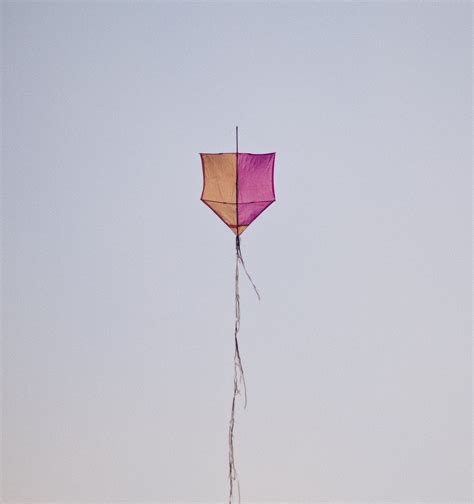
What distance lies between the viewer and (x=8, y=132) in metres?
1.86

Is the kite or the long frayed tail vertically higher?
the kite

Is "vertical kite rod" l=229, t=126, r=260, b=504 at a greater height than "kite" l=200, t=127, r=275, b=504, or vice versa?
"kite" l=200, t=127, r=275, b=504

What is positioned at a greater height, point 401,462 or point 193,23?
point 193,23

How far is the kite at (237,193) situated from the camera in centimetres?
183

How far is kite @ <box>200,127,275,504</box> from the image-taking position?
1.83m

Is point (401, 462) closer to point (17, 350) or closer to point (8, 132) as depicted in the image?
point (17, 350)

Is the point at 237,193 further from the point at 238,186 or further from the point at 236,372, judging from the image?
the point at 236,372

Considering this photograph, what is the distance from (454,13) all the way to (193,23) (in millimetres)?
867

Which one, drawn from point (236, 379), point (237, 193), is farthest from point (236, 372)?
point (237, 193)

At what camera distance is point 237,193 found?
1.83 meters

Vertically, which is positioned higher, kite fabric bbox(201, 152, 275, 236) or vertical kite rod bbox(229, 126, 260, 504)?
kite fabric bbox(201, 152, 275, 236)

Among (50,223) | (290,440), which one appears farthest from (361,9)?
(290,440)

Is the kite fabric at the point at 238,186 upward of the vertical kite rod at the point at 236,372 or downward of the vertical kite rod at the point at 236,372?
upward

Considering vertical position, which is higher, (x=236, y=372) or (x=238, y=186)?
(x=238, y=186)
